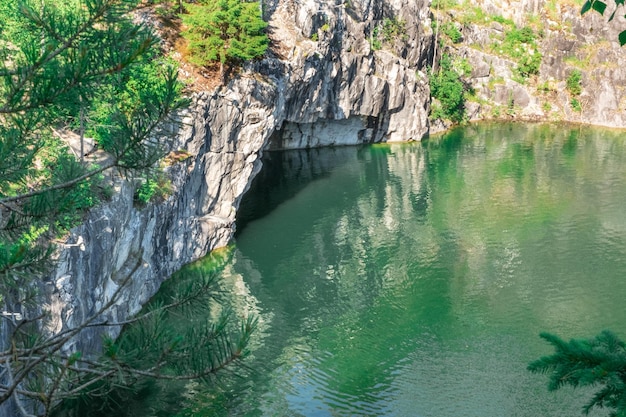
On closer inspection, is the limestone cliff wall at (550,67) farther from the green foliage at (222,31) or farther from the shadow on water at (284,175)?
the green foliage at (222,31)

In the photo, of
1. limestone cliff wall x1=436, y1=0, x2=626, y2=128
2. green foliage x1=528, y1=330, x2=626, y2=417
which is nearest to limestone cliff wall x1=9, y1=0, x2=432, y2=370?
green foliage x1=528, y1=330, x2=626, y2=417

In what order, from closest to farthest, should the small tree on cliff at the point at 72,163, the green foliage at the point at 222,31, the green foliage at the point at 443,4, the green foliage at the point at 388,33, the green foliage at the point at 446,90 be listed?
1. the small tree on cliff at the point at 72,163
2. the green foliage at the point at 222,31
3. the green foliage at the point at 388,33
4. the green foliage at the point at 446,90
5. the green foliage at the point at 443,4

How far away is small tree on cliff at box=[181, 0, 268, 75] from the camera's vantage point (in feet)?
105

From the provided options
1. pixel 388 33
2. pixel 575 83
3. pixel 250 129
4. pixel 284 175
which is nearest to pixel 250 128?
pixel 250 129

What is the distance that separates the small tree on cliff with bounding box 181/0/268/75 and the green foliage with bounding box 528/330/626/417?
27.9m

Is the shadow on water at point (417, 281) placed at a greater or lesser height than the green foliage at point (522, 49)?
lesser

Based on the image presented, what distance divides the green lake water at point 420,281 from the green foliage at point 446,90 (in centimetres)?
1052

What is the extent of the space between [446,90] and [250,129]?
29912 millimetres

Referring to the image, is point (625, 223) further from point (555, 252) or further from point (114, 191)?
point (114, 191)

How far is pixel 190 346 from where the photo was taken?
816 centimetres

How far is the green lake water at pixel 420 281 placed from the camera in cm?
2200

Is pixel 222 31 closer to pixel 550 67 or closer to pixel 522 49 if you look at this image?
pixel 522 49

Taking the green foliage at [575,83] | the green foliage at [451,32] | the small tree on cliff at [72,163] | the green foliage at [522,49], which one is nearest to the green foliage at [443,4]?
the green foliage at [451,32]

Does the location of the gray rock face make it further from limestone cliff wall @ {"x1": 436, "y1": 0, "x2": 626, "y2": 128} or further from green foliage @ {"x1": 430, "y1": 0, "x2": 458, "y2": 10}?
limestone cliff wall @ {"x1": 436, "y1": 0, "x2": 626, "y2": 128}
